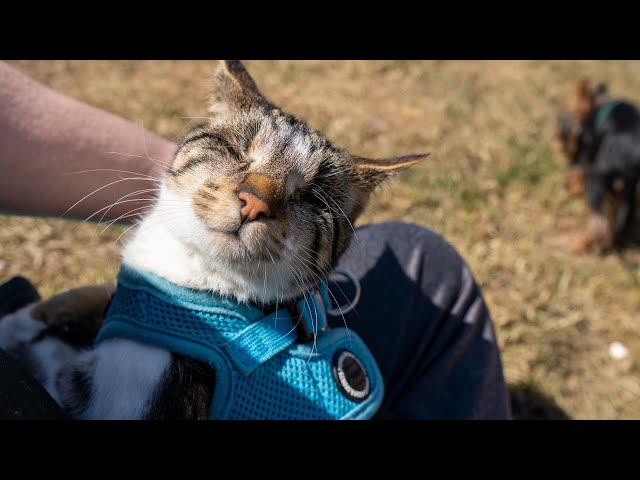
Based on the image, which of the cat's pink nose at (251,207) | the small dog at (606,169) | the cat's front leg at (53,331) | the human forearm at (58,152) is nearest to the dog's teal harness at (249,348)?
the cat's front leg at (53,331)

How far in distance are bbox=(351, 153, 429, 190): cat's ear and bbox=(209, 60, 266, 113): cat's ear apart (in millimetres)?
400

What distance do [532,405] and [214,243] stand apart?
2175mm

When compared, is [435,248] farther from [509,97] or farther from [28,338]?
[509,97]

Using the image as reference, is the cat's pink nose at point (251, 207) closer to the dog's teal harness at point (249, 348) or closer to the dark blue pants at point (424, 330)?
the dog's teal harness at point (249, 348)

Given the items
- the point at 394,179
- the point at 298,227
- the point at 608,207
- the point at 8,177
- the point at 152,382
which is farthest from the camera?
the point at 608,207

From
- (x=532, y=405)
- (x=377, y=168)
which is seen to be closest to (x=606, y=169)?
(x=532, y=405)

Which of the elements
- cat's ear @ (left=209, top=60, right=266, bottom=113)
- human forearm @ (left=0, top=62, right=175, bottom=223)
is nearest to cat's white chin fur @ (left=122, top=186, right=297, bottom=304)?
human forearm @ (left=0, top=62, right=175, bottom=223)

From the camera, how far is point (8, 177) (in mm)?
1653

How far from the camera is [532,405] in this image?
2814mm

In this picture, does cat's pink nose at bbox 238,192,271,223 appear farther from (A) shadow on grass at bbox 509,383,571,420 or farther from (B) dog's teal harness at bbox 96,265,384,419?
(A) shadow on grass at bbox 509,383,571,420

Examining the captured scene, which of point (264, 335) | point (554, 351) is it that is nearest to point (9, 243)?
point (264, 335)

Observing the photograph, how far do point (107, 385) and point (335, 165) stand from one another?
2.99 feet

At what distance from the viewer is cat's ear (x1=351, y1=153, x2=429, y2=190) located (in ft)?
5.58

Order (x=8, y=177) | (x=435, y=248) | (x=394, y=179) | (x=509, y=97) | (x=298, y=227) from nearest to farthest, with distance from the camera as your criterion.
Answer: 1. (x=298, y=227)
2. (x=8, y=177)
3. (x=394, y=179)
4. (x=435, y=248)
5. (x=509, y=97)
